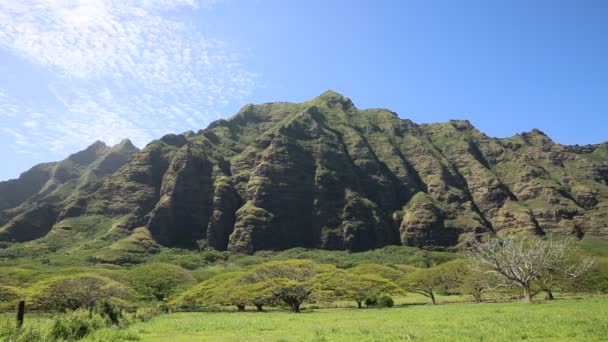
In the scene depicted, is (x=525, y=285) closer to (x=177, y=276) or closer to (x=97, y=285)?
(x=97, y=285)

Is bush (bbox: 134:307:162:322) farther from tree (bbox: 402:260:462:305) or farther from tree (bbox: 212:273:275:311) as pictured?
tree (bbox: 402:260:462:305)

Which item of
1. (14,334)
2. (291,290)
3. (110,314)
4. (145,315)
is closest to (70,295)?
(145,315)

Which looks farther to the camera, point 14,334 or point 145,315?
point 145,315

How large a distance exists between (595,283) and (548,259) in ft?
86.9

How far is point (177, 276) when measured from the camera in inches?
5305

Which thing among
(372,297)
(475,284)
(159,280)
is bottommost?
(372,297)

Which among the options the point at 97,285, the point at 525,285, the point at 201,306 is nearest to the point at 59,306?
the point at 97,285

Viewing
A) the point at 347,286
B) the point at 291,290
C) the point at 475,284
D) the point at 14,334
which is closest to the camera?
Answer: the point at 14,334

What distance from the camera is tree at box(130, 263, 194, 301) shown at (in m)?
120

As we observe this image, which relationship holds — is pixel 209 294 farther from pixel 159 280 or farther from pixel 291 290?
pixel 159 280

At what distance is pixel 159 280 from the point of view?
126 m

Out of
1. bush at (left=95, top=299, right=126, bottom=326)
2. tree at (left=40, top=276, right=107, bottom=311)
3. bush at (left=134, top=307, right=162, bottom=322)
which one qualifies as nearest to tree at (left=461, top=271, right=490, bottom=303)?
bush at (left=134, top=307, right=162, bottom=322)

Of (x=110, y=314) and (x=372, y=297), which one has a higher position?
(x=110, y=314)

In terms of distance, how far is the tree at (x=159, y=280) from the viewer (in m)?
120
